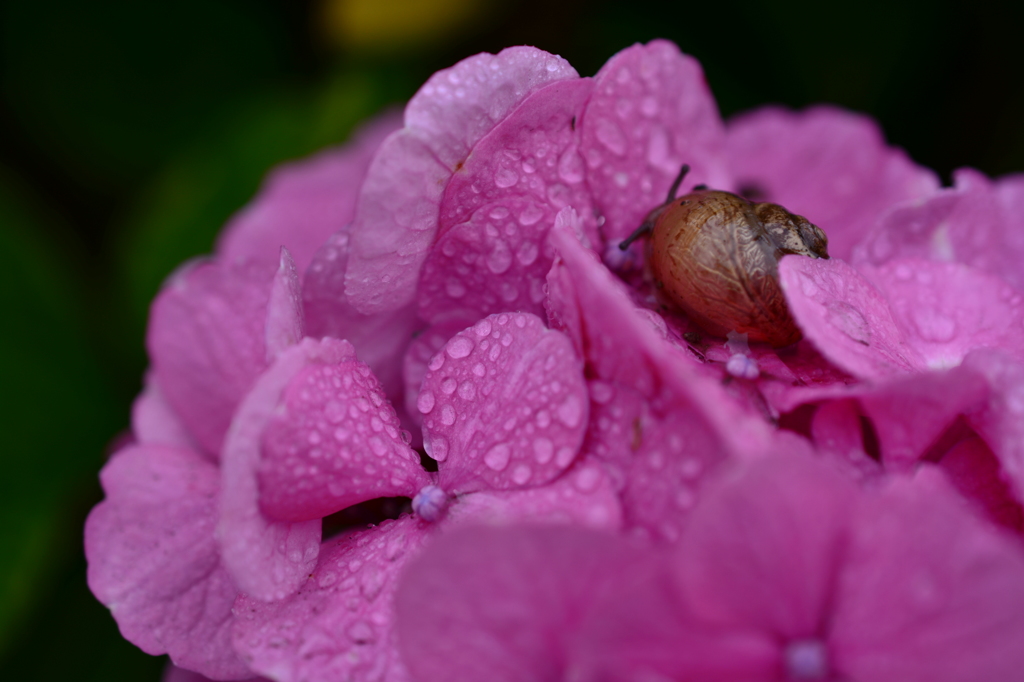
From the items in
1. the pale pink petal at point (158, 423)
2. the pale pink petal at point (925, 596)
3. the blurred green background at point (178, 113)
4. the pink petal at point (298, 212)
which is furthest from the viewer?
the blurred green background at point (178, 113)

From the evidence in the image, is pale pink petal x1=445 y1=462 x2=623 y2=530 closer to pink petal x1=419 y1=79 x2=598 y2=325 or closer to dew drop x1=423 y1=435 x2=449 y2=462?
dew drop x1=423 y1=435 x2=449 y2=462

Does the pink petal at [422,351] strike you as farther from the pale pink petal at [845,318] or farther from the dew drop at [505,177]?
Result: the pale pink petal at [845,318]

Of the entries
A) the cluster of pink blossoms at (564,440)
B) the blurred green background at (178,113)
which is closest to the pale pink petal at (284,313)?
the cluster of pink blossoms at (564,440)

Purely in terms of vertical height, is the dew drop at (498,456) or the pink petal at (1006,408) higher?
the dew drop at (498,456)

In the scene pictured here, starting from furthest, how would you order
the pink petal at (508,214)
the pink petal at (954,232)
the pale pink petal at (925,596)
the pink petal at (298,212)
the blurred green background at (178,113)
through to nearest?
the blurred green background at (178,113), the pink petal at (298,212), the pink petal at (954,232), the pink petal at (508,214), the pale pink petal at (925,596)

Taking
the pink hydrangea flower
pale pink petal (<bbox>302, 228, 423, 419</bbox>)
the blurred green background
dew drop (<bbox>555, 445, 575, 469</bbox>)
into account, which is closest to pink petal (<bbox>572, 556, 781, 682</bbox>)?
the pink hydrangea flower

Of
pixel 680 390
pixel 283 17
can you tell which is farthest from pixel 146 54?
pixel 680 390
